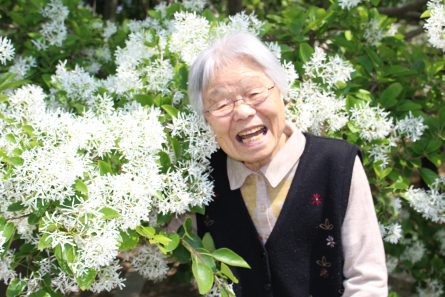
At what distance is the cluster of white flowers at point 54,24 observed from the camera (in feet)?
9.93

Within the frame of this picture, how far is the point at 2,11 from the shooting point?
→ 3408 mm

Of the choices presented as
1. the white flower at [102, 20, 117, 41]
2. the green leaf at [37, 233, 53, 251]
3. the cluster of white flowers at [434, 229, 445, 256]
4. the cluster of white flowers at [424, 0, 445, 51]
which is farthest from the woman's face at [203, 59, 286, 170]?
the cluster of white flowers at [434, 229, 445, 256]

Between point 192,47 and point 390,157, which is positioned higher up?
point 192,47

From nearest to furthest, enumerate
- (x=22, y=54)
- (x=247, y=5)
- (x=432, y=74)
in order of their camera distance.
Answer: (x=432, y=74) → (x=22, y=54) → (x=247, y=5)

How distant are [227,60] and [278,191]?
50cm

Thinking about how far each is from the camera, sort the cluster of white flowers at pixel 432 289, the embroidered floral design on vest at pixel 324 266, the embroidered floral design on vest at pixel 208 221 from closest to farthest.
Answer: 1. the embroidered floral design on vest at pixel 324 266
2. the embroidered floral design on vest at pixel 208 221
3. the cluster of white flowers at pixel 432 289

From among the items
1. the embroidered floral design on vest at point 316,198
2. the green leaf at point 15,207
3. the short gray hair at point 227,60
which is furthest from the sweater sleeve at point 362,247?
the green leaf at point 15,207

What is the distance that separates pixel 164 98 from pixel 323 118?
64cm

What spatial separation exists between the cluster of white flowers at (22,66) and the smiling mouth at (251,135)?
1.28 m

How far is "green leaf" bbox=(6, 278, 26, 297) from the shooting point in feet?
6.42

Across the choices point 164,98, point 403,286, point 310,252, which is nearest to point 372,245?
point 310,252

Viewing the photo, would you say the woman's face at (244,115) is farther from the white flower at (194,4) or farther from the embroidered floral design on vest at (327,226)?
the white flower at (194,4)

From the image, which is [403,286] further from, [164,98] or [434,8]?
[164,98]

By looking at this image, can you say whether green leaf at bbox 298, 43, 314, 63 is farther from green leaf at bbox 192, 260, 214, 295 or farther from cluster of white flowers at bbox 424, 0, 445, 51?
green leaf at bbox 192, 260, 214, 295
